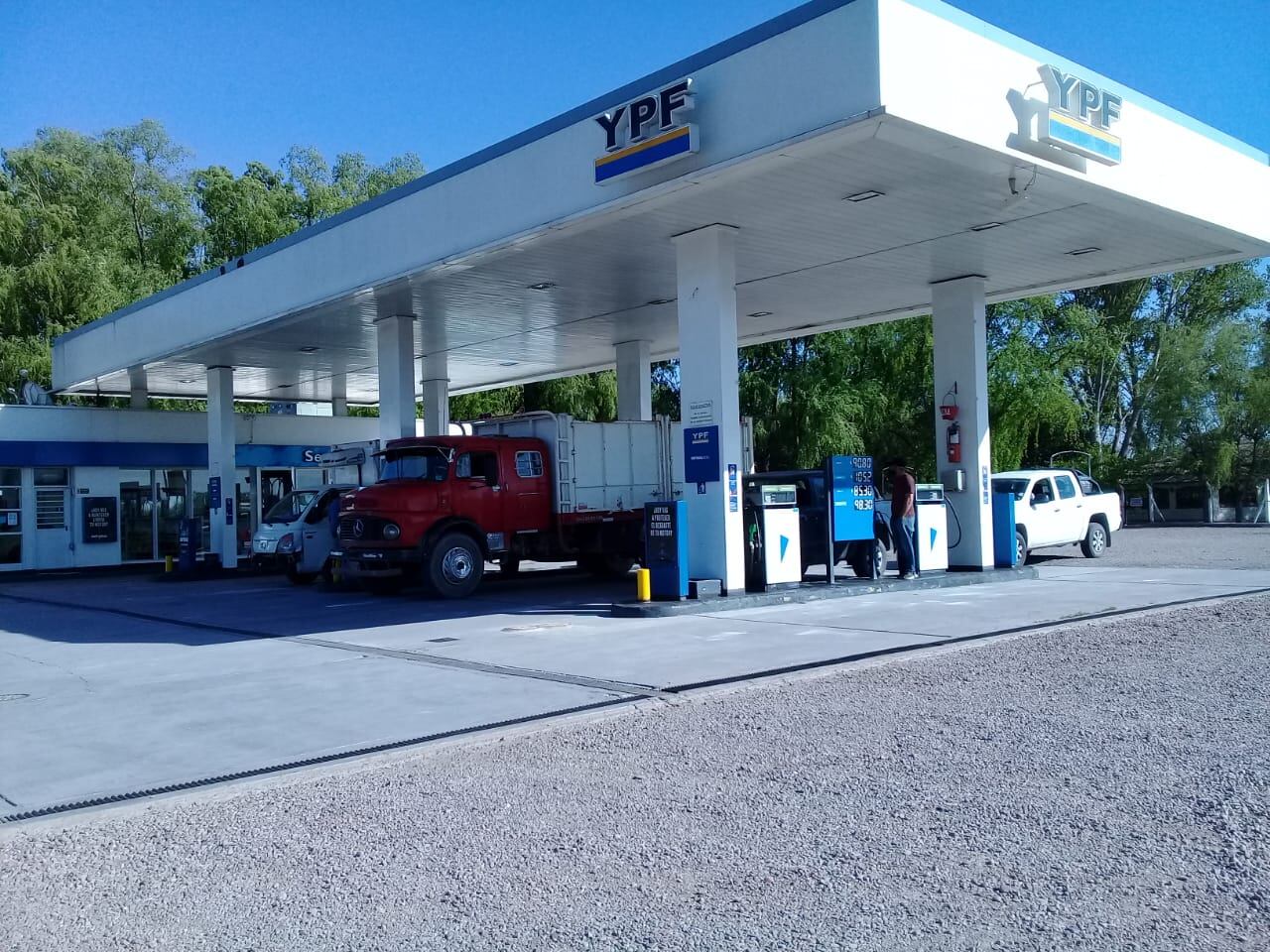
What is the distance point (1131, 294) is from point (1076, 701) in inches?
1958

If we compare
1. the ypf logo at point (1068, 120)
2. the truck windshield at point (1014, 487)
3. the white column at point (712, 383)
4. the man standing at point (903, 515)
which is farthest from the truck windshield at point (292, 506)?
the ypf logo at point (1068, 120)

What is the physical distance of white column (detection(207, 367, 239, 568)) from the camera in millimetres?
26516

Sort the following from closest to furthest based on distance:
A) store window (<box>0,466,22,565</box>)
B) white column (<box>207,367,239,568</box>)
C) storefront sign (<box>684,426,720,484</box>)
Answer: storefront sign (<box>684,426,720,484</box>) < white column (<box>207,367,239,568</box>) < store window (<box>0,466,22,565</box>)

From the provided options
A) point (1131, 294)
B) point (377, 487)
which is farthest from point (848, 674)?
point (1131, 294)

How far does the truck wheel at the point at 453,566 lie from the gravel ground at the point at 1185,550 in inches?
467

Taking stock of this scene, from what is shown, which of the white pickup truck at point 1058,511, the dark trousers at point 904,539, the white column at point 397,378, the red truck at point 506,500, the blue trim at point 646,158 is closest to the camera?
the blue trim at point 646,158

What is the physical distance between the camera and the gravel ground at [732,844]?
14.8 feet

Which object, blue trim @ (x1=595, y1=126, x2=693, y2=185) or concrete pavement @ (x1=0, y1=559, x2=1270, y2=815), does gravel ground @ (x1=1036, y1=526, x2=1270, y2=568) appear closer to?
concrete pavement @ (x1=0, y1=559, x2=1270, y2=815)

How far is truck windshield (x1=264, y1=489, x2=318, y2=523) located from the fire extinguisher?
41.0 ft

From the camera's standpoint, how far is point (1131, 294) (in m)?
52.9

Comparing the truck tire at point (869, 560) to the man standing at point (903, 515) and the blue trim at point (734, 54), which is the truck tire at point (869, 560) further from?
the blue trim at point (734, 54)

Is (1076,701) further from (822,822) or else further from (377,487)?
(377,487)

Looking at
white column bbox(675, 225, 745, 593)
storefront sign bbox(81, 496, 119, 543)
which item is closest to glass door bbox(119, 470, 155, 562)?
storefront sign bbox(81, 496, 119, 543)

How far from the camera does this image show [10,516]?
89.6 feet
